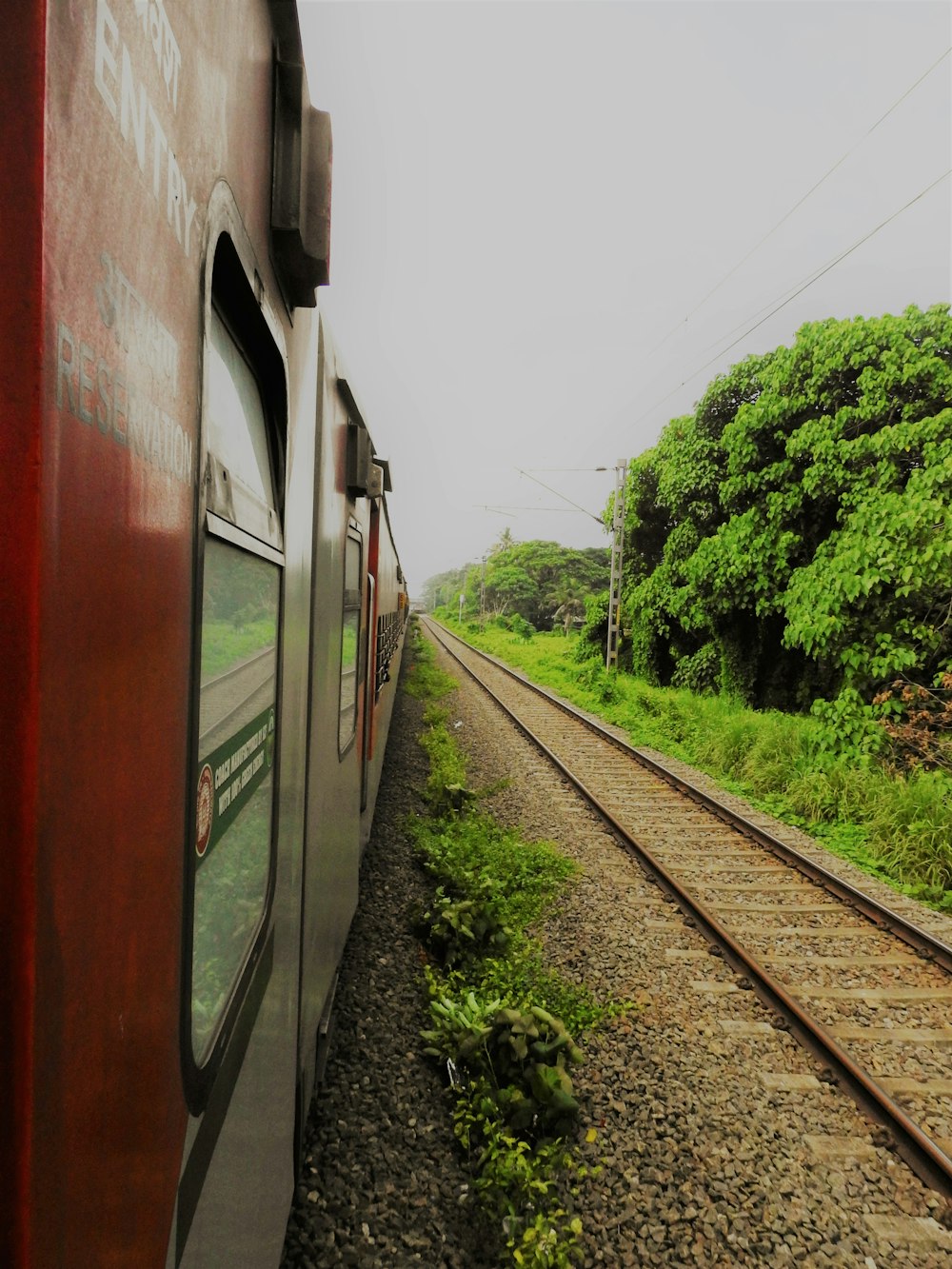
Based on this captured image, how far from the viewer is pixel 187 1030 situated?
105 cm

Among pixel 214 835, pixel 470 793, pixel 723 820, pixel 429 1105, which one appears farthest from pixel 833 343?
pixel 214 835

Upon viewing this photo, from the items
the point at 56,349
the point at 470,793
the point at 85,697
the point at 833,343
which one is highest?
the point at 833,343

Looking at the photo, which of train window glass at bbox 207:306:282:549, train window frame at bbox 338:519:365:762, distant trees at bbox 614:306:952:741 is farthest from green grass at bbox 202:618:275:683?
distant trees at bbox 614:306:952:741

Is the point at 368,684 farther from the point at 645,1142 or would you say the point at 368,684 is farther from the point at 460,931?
the point at 645,1142

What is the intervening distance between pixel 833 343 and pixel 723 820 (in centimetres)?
809

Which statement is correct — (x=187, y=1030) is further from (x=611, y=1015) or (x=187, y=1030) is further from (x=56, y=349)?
(x=611, y=1015)

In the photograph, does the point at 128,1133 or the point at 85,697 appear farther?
the point at 128,1133

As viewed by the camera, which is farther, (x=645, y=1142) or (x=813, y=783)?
(x=813, y=783)

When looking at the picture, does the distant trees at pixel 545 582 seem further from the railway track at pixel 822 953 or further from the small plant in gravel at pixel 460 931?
the small plant in gravel at pixel 460 931

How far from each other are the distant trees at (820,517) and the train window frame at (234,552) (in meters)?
9.48

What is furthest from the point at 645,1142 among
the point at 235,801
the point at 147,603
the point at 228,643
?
the point at 147,603

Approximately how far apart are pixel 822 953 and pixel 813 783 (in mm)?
3920

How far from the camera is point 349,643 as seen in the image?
3.92 meters

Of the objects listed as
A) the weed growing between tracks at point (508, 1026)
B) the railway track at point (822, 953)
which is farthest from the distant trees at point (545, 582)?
the weed growing between tracks at point (508, 1026)
